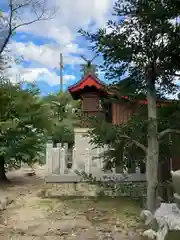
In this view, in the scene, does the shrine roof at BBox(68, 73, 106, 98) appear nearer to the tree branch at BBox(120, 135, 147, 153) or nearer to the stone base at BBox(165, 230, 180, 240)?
the tree branch at BBox(120, 135, 147, 153)

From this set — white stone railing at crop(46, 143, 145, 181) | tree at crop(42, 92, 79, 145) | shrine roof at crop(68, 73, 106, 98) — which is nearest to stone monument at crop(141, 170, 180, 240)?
white stone railing at crop(46, 143, 145, 181)

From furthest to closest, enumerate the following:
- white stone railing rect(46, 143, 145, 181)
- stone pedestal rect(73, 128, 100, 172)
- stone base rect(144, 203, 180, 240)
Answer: stone pedestal rect(73, 128, 100, 172) → white stone railing rect(46, 143, 145, 181) → stone base rect(144, 203, 180, 240)

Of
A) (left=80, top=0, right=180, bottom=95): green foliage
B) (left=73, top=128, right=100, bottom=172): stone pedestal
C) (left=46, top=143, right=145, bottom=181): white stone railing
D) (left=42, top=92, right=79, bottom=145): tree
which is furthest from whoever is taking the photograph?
(left=42, top=92, right=79, bottom=145): tree

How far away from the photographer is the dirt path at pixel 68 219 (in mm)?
5031

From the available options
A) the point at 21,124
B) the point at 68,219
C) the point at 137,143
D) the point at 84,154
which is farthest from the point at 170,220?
the point at 21,124

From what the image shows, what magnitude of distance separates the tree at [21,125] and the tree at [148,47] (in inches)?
242

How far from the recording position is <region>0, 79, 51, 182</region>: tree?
35.0ft

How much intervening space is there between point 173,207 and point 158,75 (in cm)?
244

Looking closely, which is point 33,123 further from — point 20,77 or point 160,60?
point 160,60

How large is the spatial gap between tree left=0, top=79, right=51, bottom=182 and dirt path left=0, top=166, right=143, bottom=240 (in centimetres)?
293

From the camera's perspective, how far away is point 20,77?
1212 centimetres

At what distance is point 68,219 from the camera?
5.87 meters

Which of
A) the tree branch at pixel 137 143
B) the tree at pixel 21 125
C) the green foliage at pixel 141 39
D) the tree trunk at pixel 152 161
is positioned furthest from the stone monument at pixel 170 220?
the tree at pixel 21 125

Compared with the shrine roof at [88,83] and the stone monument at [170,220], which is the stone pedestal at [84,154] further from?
the stone monument at [170,220]
